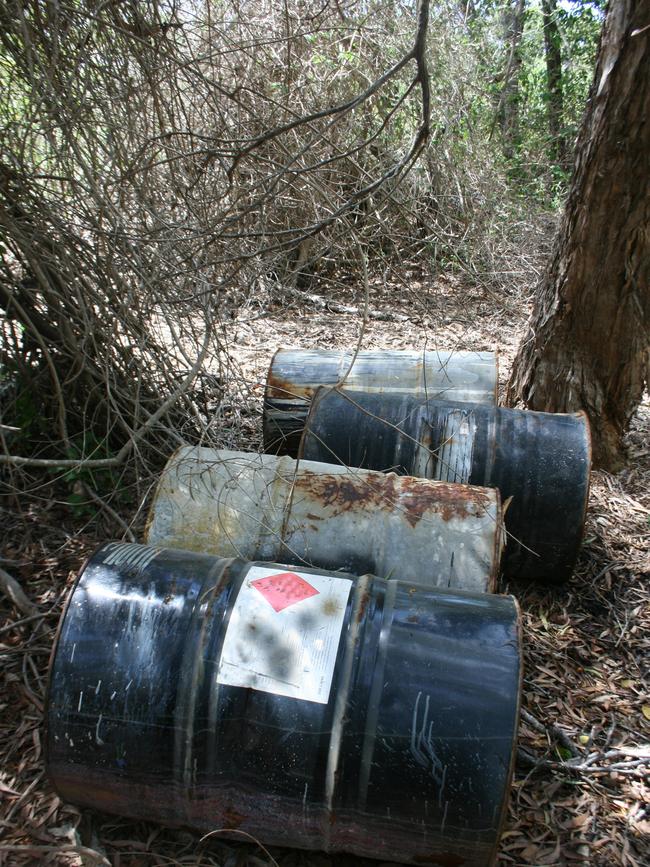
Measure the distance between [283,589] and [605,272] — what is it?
2753 millimetres

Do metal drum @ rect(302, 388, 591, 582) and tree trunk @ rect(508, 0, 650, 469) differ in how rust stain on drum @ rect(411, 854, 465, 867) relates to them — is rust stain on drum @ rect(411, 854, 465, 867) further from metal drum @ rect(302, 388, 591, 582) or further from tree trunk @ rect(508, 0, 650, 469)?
tree trunk @ rect(508, 0, 650, 469)

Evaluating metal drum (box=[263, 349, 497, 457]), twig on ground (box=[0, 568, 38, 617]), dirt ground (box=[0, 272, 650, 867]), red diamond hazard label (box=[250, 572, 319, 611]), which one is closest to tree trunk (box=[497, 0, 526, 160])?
metal drum (box=[263, 349, 497, 457])

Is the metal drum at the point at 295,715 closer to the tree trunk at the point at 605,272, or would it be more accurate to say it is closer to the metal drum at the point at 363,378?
the metal drum at the point at 363,378

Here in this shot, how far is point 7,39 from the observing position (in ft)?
9.73

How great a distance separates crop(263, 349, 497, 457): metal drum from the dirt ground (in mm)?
255

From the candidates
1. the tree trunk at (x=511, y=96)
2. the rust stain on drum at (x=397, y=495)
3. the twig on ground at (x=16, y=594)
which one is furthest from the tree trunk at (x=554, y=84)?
the twig on ground at (x=16, y=594)

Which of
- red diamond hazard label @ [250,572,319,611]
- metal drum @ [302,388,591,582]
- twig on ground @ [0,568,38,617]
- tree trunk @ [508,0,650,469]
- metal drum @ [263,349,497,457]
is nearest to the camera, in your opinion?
red diamond hazard label @ [250,572,319,611]

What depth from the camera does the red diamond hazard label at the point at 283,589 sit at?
6.56 feet

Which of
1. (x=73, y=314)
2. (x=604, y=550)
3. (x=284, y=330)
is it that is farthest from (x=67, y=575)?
(x=284, y=330)

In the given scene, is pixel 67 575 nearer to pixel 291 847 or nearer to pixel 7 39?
pixel 291 847

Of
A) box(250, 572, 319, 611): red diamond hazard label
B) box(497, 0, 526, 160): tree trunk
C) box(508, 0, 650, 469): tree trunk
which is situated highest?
box(497, 0, 526, 160): tree trunk

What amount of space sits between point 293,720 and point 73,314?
7.53ft

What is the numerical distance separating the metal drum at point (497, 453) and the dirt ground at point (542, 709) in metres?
0.30

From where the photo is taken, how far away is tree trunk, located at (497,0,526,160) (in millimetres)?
10461
